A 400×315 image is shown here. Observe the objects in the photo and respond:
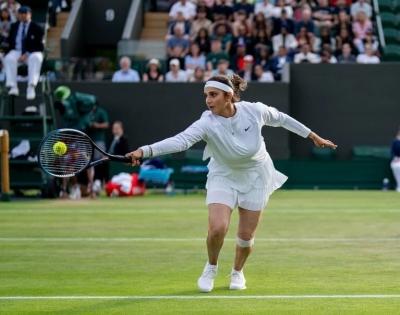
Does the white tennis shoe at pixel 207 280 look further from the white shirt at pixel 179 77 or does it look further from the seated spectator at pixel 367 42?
the seated spectator at pixel 367 42

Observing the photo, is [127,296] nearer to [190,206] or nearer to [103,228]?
[103,228]

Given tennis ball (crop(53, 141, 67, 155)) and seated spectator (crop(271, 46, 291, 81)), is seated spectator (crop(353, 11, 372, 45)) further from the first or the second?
tennis ball (crop(53, 141, 67, 155))

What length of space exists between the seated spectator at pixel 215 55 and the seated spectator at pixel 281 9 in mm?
1802

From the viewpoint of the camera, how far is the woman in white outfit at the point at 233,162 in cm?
937

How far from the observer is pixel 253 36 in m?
26.0

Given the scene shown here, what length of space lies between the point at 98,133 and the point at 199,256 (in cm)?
1218

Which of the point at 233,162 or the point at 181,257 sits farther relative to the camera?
the point at 181,257

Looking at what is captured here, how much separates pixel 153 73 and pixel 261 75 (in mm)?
2333

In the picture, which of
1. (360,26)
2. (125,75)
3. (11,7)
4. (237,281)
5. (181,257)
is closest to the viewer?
(237,281)

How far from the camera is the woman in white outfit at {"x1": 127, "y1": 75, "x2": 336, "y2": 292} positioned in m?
9.37

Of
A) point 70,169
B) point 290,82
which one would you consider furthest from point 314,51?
point 70,169

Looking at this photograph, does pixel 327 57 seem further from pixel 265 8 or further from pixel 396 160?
pixel 396 160

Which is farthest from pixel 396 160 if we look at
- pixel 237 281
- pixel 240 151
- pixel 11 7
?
pixel 240 151

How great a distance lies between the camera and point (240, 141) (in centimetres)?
945
